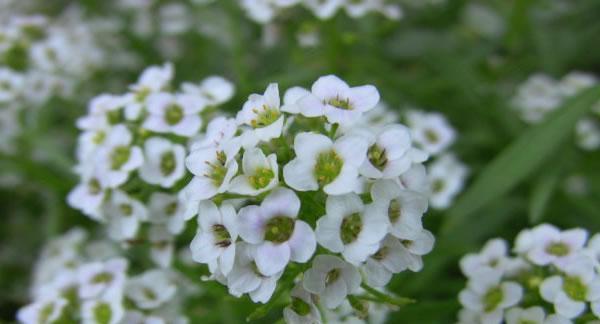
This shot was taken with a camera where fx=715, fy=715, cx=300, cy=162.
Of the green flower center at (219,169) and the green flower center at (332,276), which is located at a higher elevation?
the green flower center at (219,169)

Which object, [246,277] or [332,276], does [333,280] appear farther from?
Answer: [246,277]

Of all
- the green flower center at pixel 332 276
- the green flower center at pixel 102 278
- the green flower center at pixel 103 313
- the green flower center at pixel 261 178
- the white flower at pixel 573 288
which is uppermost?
the green flower center at pixel 261 178

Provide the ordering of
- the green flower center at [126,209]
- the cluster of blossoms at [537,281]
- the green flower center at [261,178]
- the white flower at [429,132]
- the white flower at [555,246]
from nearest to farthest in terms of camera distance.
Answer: the green flower center at [261,178]
the cluster of blossoms at [537,281]
the white flower at [555,246]
the green flower center at [126,209]
the white flower at [429,132]

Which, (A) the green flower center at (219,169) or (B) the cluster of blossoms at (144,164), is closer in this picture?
(A) the green flower center at (219,169)

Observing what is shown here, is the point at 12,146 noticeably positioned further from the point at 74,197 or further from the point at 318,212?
the point at 318,212

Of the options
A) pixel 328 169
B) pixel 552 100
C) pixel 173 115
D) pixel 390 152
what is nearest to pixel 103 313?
pixel 173 115

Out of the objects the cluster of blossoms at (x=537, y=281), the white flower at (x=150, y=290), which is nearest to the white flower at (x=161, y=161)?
the white flower at (x=150, y=290)

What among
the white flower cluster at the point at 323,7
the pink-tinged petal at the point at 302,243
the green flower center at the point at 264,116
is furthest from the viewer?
the white flower cluster at the point at 323,7

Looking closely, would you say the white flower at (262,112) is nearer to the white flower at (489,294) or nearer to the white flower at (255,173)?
the white flower at (255,173)
